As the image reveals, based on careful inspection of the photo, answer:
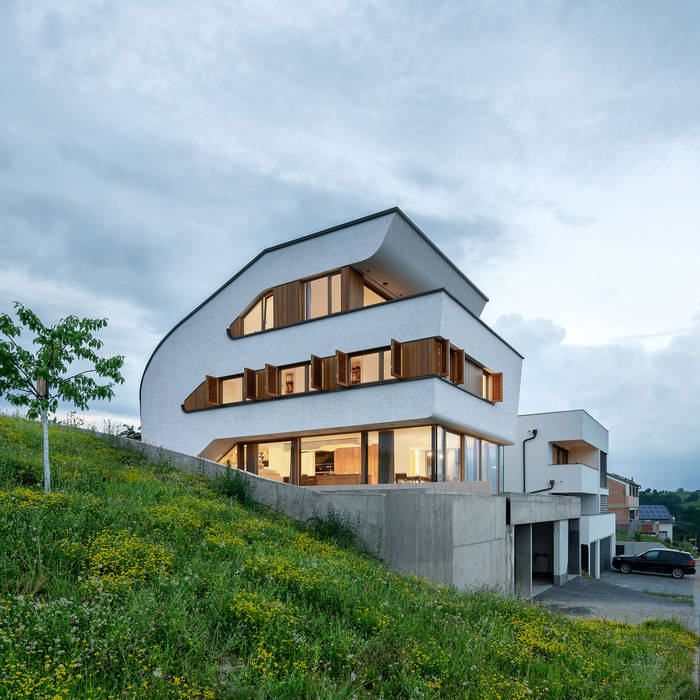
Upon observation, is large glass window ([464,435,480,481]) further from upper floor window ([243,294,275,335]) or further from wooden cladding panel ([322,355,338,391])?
upper floor window ([243,294,275,335])

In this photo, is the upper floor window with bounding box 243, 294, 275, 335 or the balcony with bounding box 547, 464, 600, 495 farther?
the balcony with bounding box 547, 464, 600, 495

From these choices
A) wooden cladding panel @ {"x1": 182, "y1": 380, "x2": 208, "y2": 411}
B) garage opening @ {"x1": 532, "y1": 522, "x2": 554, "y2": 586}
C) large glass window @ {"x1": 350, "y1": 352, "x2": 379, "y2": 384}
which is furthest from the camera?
garage opening @ {"x1": 532, "y1": 522, "x2": 554, "y2": 586}

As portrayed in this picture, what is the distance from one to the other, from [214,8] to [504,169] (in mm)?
9196

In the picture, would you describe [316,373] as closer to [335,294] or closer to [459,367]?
[335,294]

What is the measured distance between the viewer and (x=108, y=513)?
8.89 meters

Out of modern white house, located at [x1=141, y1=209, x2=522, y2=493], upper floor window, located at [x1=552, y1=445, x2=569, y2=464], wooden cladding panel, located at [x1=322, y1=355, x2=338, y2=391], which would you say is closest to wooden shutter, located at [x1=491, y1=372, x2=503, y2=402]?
modern white house, located at [x1=141, y1=209, x2=522, y2=493]

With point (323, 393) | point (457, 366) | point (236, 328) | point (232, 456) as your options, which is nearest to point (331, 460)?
point (323, 393)

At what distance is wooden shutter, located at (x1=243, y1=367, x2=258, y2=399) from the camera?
76.2 feet

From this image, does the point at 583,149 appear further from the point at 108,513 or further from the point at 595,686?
the point at 108,513

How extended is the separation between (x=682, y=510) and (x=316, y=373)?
115m

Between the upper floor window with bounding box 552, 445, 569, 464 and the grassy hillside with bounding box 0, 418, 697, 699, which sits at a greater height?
the grassy hillside with bounding box 0, 418, 697, 699

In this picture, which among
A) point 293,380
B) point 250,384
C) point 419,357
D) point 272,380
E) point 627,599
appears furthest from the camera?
point 250,384

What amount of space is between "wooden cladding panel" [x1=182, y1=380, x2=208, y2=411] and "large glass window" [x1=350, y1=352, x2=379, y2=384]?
784 centimetres

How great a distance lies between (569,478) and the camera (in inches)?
1276
